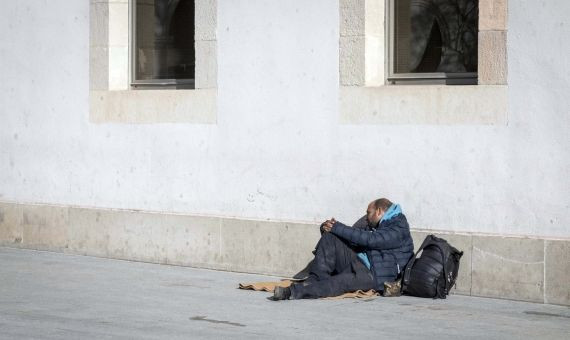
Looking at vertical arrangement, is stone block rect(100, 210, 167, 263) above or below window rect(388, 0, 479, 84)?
below

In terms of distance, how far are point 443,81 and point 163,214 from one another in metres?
3.41

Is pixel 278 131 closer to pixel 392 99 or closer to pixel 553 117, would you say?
pixel 392 99

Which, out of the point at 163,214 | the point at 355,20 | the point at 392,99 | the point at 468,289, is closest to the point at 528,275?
the point at 468,289

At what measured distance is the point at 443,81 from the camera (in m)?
A: 11.8

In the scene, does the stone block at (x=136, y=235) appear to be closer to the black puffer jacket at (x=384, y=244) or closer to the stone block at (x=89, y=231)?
the stone block at (x=89, y=231)

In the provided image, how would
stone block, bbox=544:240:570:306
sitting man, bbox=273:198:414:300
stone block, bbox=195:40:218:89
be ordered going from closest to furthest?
stone block, bbox=544:240:570:306
sitting man, bbox=273:198:414:300
stone block, bbox=195:40:218:89

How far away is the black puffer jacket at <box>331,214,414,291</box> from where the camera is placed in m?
11.0

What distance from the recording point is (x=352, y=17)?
39.1 ft

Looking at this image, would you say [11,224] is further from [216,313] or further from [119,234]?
[216,313]

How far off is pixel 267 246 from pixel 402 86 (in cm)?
211

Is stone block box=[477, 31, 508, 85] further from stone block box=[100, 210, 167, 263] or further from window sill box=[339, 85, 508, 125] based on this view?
stone block box=[100, 210, 167, 263]

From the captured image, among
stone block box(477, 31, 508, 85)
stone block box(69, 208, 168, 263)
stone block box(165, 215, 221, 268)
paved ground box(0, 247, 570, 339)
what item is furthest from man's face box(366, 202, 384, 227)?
stone block box(69, 208, 168, 263)

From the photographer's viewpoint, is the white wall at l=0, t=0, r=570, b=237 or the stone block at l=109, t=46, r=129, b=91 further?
the stone block at l=109, t=46, r=129, b=91

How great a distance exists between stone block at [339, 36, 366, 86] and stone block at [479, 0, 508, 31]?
127 centimetres
